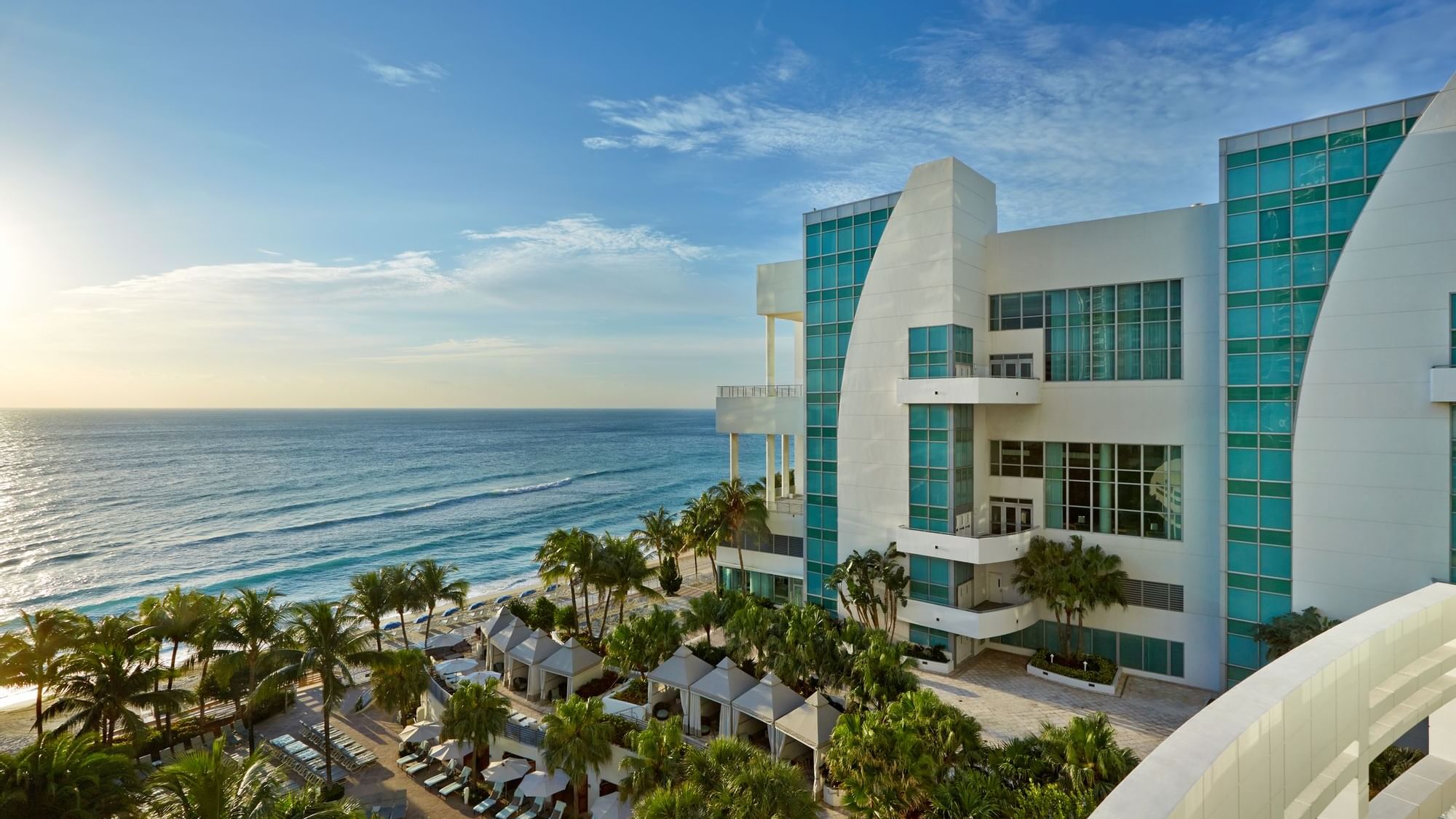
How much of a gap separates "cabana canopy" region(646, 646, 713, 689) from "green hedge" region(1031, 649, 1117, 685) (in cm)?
1240

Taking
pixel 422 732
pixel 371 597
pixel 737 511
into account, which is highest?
pixel 737 511

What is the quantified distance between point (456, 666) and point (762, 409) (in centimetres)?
1690

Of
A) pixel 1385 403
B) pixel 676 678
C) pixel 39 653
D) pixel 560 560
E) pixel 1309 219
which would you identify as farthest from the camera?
pixel 560 560

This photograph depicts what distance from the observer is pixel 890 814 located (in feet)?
45.4

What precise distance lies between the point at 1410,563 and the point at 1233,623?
484 cm

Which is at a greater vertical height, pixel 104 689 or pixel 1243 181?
pixel 1243 181

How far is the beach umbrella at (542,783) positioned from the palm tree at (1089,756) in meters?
13.5

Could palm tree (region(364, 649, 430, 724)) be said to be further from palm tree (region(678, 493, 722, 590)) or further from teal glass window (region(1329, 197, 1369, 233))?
teal glass window (region(1329, 197, 1369, 233))

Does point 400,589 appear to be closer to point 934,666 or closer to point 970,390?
point 934,666

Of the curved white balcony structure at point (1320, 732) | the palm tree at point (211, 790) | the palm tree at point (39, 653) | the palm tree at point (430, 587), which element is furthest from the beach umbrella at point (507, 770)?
the curved white balcony structure at point (1320, 732)

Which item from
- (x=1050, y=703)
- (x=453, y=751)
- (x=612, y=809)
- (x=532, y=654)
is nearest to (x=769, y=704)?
(x=612, y=809)

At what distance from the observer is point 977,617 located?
2455cm

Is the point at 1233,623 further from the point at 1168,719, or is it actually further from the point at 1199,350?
the point at 1199,350

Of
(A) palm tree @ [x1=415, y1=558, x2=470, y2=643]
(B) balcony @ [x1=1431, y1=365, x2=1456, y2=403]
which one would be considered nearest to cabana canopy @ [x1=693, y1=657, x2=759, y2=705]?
(A) palm tree @ [x1=415, y1=558, x2=470, y2=643]
